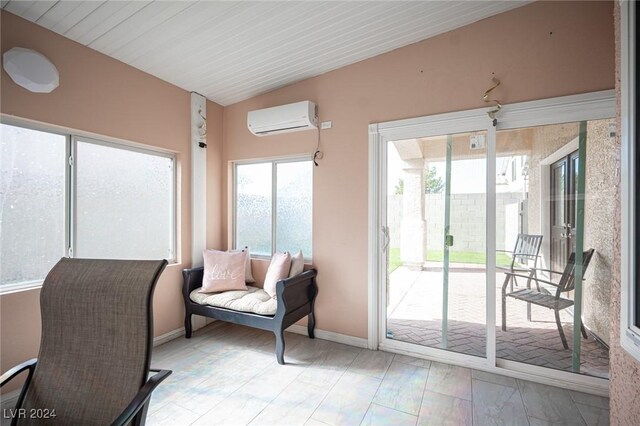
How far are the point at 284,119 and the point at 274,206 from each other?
1031 mm

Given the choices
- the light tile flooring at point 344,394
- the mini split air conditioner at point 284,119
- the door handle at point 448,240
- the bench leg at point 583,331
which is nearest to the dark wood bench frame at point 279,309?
the light tile flooring at point 344,394

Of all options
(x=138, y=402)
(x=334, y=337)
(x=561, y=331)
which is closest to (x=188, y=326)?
(x=334, y=337)

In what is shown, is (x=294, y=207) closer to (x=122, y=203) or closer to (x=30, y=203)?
(x=122, y=203)

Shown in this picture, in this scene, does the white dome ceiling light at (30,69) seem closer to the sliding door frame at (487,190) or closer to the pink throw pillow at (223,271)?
the pink throw pillow at (223,271)

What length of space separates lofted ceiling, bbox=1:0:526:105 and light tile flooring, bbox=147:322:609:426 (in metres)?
2.69

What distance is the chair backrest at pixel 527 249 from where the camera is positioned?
7.65ft

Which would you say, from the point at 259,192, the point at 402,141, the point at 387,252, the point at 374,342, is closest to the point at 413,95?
the point at 402,141

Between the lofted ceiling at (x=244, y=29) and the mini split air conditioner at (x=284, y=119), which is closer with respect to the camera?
the lofted ceiling at (x=244, y=29)

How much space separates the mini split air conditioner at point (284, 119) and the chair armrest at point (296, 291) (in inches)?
60.3

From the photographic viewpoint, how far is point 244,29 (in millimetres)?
2260

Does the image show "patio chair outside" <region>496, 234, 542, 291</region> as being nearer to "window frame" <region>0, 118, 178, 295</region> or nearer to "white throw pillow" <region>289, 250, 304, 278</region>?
"white throw pillow" <region>289, 250, 304, 278</region>

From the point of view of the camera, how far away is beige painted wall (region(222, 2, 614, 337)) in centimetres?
212

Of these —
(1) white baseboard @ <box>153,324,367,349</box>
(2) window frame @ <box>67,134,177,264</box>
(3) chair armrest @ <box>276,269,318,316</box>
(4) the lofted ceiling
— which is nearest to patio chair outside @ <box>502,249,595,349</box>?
(1) white baseboard @ <box>153,324,367,349</box>

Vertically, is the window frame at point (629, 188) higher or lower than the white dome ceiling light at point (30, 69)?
lower
